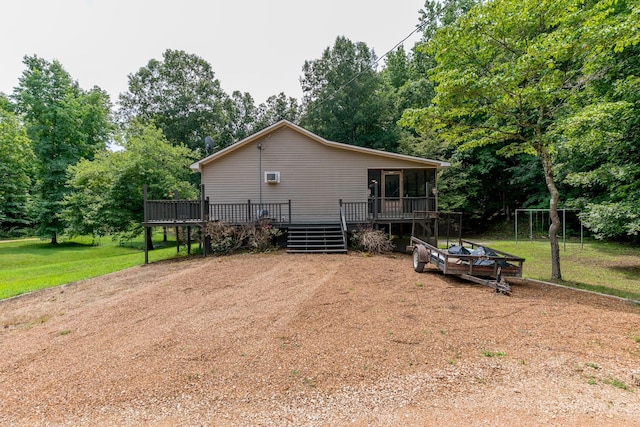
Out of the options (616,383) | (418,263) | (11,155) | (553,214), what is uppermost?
(11,155)

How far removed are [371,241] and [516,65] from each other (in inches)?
260

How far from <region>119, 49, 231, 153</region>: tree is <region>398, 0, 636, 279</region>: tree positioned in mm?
29237

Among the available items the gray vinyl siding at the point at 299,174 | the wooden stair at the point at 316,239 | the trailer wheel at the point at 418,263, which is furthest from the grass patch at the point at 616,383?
the gray vinyl siding at the point at 299,174

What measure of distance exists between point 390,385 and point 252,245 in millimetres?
9180

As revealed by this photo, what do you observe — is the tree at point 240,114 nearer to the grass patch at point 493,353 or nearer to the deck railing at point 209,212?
the deck railing at point 209,212

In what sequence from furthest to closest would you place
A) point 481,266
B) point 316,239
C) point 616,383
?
point 316,239 < point 481,266 < point 616,383

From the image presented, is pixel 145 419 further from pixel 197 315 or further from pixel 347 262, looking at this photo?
pixel 347 262

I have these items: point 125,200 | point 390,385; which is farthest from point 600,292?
point 125,200

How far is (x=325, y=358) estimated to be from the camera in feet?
11.5

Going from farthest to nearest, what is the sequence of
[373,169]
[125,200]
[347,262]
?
[125,200], [373,169], [347,262]

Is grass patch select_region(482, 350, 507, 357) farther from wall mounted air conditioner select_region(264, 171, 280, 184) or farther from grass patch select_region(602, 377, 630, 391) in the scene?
wall mounted air conditioner select_region(264, 171, 280, 184)

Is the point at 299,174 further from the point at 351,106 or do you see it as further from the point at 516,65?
the point at 351,106

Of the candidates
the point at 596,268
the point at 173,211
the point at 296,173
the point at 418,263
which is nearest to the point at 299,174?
the point at 296,173

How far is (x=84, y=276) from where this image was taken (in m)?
9.24
